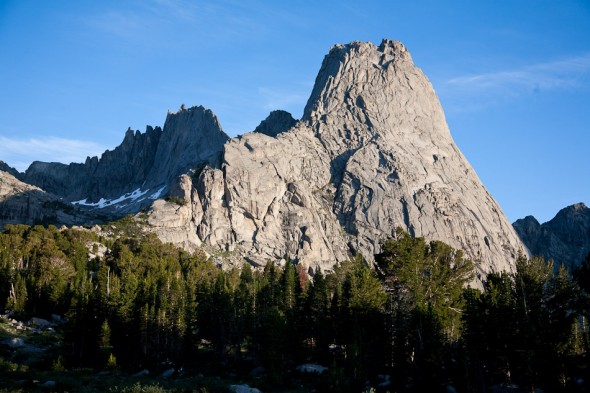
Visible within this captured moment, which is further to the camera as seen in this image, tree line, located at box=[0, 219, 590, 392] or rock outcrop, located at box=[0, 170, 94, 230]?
rock outcrop, located at box=[0, 170, 94, 230]

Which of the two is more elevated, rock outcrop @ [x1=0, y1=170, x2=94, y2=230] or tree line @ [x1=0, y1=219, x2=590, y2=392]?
rock outcrop @ [x1=0, y1=170, x2=94, y2=230]

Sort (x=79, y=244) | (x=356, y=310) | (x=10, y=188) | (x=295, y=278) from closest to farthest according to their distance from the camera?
1. (x=356, y=310)
2. (x=295, y=278)
3. (x=79, y=244)
4. (x=10, y=188)

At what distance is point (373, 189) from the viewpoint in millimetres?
197750

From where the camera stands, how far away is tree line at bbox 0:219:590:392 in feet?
174

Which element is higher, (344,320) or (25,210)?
(25,210)

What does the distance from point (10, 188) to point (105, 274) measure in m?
122

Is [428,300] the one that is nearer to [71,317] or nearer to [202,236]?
[71,317]

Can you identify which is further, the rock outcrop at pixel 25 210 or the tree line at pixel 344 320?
the rock outcrop at pixel 25 210

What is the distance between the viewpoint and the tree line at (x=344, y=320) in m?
53.1

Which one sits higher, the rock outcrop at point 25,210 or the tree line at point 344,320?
the rock outcrop at point 25,210

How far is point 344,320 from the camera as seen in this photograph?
70312mm

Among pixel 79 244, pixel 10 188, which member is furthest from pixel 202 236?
pixel 10 188

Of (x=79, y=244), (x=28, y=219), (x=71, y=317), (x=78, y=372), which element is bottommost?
(x=78, y=372)

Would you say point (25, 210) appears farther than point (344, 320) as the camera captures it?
Yes
